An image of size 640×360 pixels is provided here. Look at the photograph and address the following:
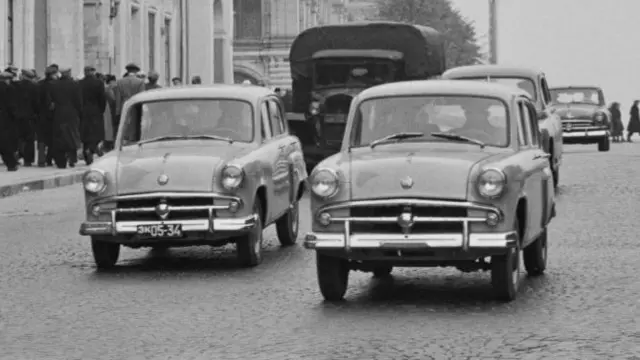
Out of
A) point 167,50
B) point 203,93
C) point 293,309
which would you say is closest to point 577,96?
point 167,50

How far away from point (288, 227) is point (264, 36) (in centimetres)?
9386

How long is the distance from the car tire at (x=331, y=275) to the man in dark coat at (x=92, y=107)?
819 inches

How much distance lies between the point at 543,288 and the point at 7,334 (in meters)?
4.12

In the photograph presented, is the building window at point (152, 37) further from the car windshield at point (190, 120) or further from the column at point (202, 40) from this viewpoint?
the car windshield at point (190, 120)

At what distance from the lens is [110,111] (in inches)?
1398

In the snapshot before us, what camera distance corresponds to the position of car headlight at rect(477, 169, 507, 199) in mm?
11656

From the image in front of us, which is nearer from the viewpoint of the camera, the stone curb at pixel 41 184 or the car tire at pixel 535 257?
the car tire at pixel 535 257

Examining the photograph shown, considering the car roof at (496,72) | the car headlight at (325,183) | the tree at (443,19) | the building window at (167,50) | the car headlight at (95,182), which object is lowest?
the car headlight at (95,182)

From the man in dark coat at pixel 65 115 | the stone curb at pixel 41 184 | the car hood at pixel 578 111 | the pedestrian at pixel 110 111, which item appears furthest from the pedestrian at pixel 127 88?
the car hood at pixel 578 111

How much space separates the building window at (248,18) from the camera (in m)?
110

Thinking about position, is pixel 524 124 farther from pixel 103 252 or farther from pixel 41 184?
pixel 41 184

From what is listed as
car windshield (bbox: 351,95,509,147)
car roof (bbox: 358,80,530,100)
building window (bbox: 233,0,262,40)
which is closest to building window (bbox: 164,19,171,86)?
car roof (bbox: 358,80,530,100)

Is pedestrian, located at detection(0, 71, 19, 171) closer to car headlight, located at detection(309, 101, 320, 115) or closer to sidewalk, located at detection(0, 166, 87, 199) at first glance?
sidewalk, located at detection(0, 166, 87, 199)

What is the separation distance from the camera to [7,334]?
10.5 metres
